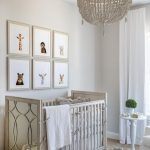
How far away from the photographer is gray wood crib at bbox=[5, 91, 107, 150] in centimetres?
283

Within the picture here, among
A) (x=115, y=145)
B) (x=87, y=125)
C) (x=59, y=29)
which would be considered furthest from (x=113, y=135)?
(x=59, y=29)

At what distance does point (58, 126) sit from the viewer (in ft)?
9.71

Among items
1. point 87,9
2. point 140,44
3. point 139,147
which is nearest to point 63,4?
point 140,44

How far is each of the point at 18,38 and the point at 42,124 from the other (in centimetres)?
133

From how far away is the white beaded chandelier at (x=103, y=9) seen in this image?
2312 millimetres

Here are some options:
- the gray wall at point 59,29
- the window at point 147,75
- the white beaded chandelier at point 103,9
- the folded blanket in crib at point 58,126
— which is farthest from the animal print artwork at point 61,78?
the white beaded chandelier at point 103,9

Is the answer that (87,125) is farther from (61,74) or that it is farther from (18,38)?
(18,38)

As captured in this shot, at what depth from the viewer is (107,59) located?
4930mm

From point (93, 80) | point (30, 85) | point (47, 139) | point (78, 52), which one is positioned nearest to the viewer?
point (47, 139)

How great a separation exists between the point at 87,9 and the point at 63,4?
Answer: 1.91 metres

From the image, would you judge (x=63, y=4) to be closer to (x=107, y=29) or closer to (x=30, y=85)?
(x=107, y=29)

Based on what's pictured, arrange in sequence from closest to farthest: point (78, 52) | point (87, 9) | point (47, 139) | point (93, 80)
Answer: point (87, 9) < point (47, 139) < point (78, 52) < point (93, 80)

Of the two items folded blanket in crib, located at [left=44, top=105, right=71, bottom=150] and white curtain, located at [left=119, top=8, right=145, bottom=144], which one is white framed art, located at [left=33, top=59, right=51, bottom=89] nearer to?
folded blanket in crib, located at [left=44, top=105, right=71, bottom=150]

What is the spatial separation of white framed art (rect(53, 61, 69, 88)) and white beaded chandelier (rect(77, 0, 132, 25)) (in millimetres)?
1715
